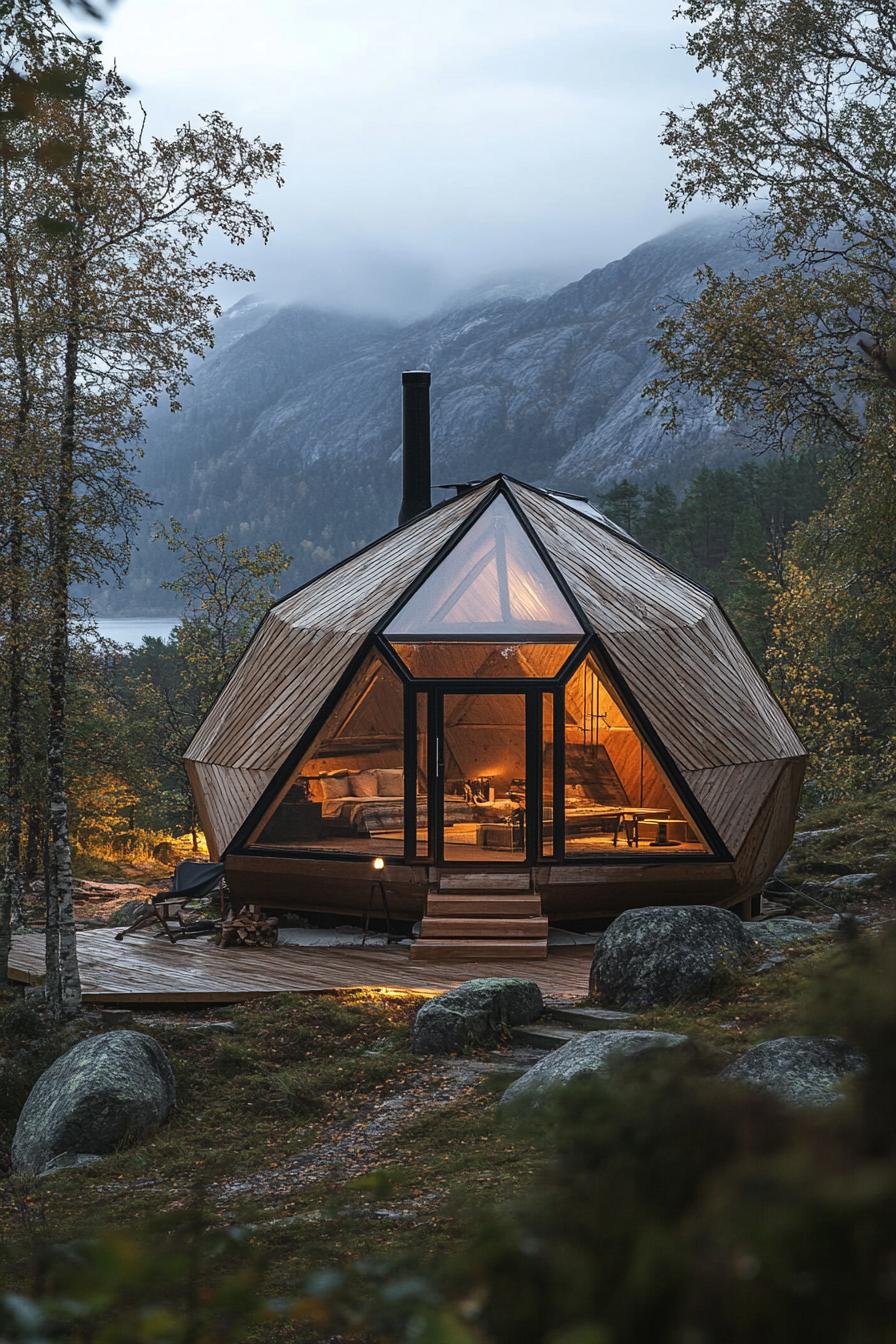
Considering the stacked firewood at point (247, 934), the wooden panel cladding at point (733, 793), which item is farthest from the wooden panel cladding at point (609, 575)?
the stacked firewood at point (247, 934)

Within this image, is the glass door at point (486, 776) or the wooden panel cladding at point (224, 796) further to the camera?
the wooden panel cladding at point (224, 796)

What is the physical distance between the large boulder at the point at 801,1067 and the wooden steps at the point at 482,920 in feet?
18.1

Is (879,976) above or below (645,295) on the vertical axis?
below

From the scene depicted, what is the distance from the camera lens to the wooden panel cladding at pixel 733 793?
12.2 meters

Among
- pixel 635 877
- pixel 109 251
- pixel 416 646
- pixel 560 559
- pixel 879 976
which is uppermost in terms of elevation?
pixel 109 251

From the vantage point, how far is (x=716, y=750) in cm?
1254

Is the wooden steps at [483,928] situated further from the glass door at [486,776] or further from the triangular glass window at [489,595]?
the triangular glass window at [489,595]

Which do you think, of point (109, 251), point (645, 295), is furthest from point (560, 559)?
point (645, 295)

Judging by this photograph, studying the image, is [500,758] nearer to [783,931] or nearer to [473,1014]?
[783,931]

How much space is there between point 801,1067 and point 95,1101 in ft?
13.2

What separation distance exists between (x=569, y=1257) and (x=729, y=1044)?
252 inches

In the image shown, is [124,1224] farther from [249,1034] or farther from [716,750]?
[716,750]

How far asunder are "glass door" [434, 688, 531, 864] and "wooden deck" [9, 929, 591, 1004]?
3.70 feet

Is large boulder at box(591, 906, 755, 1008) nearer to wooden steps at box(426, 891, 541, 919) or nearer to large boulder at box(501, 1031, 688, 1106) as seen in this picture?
large boulder at box(501, 1031, 688, 1106)
